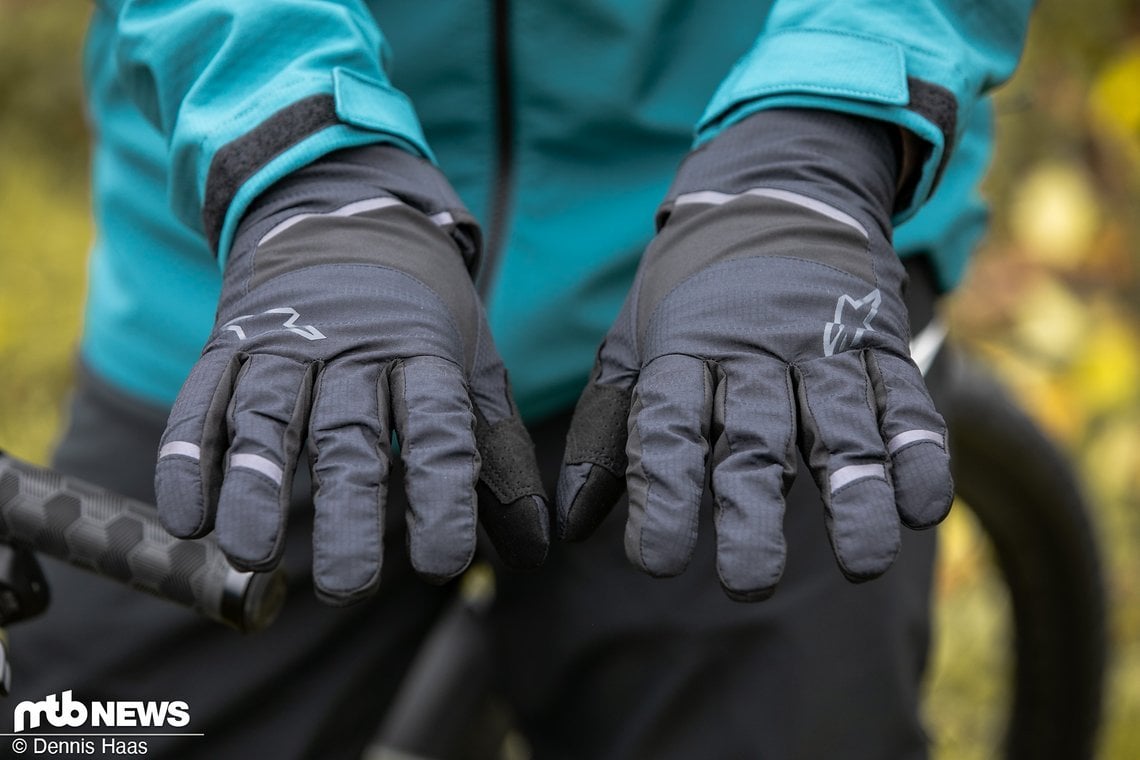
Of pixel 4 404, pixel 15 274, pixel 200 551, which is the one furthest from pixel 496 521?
pixel 15 274

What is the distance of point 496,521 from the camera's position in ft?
2.41

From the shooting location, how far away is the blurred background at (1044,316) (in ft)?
6.39

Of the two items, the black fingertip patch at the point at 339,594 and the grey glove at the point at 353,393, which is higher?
Result: the grey glove at the point at 353,393

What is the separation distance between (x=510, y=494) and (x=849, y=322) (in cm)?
26

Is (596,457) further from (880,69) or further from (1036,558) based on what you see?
(1036,558)

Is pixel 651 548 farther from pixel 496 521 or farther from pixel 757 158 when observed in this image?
pixel 757 158

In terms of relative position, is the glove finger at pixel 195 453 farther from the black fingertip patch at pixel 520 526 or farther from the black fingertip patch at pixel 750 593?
the black fingertip patch at pixel 750 593

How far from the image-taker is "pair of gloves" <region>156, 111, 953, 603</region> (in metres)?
0.67

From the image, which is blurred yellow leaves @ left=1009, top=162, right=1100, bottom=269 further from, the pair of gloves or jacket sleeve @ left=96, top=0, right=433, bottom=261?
jacket sleeve @ left=96, top=0, right=433, bottom=261

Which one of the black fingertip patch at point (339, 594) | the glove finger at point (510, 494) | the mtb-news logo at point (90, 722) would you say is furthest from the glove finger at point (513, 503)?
the mtb-news logo at point (90, 722)

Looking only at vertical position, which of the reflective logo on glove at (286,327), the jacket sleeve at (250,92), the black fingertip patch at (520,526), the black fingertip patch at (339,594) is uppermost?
the jacket sleeve at (250,92)

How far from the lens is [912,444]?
2.32 ft

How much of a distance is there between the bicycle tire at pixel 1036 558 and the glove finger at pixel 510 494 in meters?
0.66

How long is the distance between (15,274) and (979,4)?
2773 millimetres
